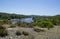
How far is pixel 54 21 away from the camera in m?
46.1

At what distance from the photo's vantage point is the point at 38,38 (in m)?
18.1

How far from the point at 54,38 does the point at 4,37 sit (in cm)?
599

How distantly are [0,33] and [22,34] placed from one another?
10.2 ft

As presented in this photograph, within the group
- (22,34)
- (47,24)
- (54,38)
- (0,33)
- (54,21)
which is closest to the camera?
(54,38)

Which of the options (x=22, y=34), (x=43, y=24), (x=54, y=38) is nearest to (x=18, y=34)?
(x=22, y=34)

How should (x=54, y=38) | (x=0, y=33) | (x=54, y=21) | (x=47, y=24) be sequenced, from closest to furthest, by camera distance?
(x=54, y=38), (x=0, y=33), (x=47, y=24), (x=54, y=21)

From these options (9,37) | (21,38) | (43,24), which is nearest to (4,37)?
(9,37)

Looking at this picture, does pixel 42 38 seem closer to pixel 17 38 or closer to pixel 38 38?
pixel 38 38

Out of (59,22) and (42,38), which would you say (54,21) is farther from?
(42,38)

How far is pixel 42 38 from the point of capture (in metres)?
18.0

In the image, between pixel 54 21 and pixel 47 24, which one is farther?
pixel 54 21

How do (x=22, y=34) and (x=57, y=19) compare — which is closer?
(x=22, y=34)

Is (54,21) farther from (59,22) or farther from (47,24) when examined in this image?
(47,24)

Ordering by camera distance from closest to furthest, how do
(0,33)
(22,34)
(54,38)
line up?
(54,38)
(0,33)
(22,34)
